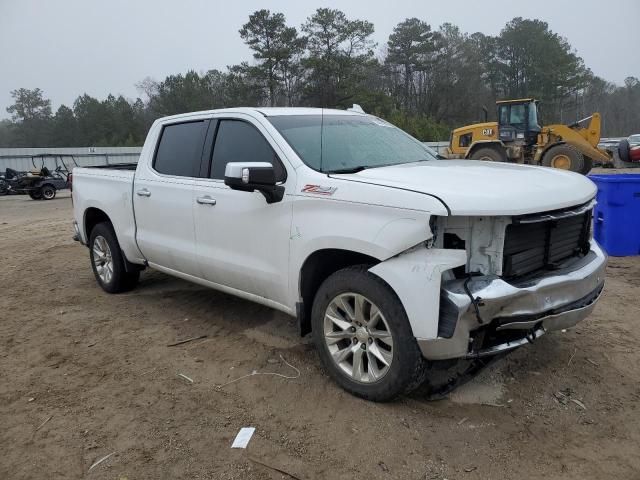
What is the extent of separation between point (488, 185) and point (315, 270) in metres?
1.27

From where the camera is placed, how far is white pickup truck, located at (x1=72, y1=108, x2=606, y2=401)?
2.95 metres

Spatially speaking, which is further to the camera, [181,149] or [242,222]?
[181,149]

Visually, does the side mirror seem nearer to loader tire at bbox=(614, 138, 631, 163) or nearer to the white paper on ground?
the white paper on ground

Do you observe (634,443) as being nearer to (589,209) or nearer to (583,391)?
(583,391)

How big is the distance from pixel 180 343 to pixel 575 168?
53.0 ft

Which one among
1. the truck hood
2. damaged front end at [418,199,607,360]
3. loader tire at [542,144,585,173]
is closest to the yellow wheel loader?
loader tire at [542,144,585,173]

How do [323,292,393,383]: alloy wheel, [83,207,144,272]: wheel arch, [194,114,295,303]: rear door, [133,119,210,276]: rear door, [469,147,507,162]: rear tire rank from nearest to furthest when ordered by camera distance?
[323,292,393,383]: alloy wheel → [194,114,295,303]: rear door → [133,119,210,276]: rear door → [83,207,144,272]: wheel arch → [469,147,507,162]: rear tire

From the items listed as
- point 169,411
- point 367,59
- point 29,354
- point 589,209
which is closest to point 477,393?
point 589,209

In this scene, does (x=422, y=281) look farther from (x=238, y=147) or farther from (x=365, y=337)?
(x=238, y=147)

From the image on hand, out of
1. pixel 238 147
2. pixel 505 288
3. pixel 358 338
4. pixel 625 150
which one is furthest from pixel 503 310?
pixel 625 150

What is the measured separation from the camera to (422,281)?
292 cm

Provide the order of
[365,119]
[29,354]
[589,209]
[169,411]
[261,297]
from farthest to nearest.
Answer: [365,119] → [29,354] → [261,297] → [589,209] → [169,411]

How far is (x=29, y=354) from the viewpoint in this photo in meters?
4.45

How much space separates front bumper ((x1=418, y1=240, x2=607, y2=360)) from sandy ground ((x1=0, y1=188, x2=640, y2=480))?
514 millimetres
